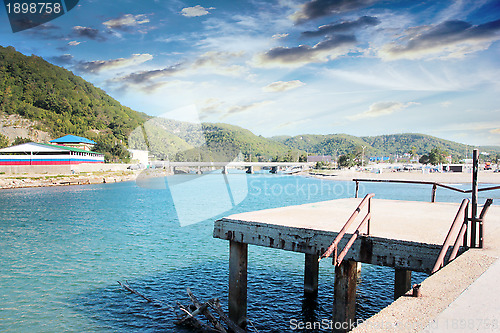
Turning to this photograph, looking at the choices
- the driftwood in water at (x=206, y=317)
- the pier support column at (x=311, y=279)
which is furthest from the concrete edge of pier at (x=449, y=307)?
the pier support column at (x=311, y=279)

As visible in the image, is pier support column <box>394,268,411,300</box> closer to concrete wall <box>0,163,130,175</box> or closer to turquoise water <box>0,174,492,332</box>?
turquoise water <box>0,174,492,332</box>

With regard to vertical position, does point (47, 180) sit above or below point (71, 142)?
below

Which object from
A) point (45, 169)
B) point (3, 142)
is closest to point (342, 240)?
point (45, 169)

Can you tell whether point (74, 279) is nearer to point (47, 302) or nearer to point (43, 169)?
point (47, 302)

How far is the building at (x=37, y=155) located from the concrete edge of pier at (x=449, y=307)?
105810mm

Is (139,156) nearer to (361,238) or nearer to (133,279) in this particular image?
(133,279)

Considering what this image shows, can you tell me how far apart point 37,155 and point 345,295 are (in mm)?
Answer: 111008

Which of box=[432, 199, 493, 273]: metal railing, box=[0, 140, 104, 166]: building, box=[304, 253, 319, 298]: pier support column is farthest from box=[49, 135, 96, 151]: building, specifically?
box=[432, 199, 493, 273]: metal railing

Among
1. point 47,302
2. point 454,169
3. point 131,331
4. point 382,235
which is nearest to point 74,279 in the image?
point 47,302

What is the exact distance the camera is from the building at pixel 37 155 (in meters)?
93.1

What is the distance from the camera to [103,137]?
186 metres

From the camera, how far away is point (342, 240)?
786 cm

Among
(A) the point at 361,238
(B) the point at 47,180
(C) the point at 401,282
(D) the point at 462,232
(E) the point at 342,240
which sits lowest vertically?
(B) the point at 47,180

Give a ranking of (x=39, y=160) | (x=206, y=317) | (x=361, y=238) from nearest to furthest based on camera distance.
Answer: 1. (x=361, y=238)
2. (x=206, y=317)
3. (x=39, y=160)
